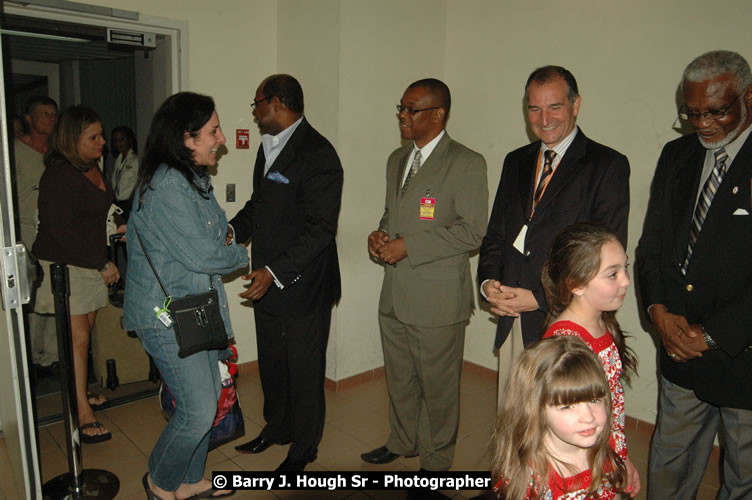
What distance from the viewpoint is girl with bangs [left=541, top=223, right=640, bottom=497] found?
67.2 inches

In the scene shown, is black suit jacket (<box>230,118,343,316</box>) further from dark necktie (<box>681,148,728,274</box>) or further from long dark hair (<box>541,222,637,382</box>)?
dark necktie (<box>681,148,728,274</box>)

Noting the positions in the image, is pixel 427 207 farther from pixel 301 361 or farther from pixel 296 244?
pixel 301 361

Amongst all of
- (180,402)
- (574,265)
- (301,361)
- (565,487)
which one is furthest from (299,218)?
(565,487)

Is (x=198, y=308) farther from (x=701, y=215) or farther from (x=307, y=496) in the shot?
(x=701, y=215)

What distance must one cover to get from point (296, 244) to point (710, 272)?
174 cm

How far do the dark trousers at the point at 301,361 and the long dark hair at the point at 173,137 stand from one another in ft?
3.07

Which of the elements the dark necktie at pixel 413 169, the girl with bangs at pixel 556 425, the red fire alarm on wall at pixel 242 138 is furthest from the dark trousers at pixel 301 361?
the red fire alarm on wall at pixel 242 138

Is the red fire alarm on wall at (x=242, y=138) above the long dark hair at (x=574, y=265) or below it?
above

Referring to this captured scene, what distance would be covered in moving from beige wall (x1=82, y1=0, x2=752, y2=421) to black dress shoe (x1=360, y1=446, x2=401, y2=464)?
103 cm

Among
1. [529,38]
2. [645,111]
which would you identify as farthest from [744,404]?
[529,38]

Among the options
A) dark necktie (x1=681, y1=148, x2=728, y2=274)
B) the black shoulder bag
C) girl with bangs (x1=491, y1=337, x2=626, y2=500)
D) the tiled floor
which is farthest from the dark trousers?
dark necktie (x1=681, y1=148, x2=728, y2=274)

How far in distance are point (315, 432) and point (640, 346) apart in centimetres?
199

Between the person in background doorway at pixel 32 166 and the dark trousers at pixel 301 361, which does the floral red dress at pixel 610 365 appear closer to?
the dark trousers at pixel 301 361

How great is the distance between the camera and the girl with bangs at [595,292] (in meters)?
1.71
